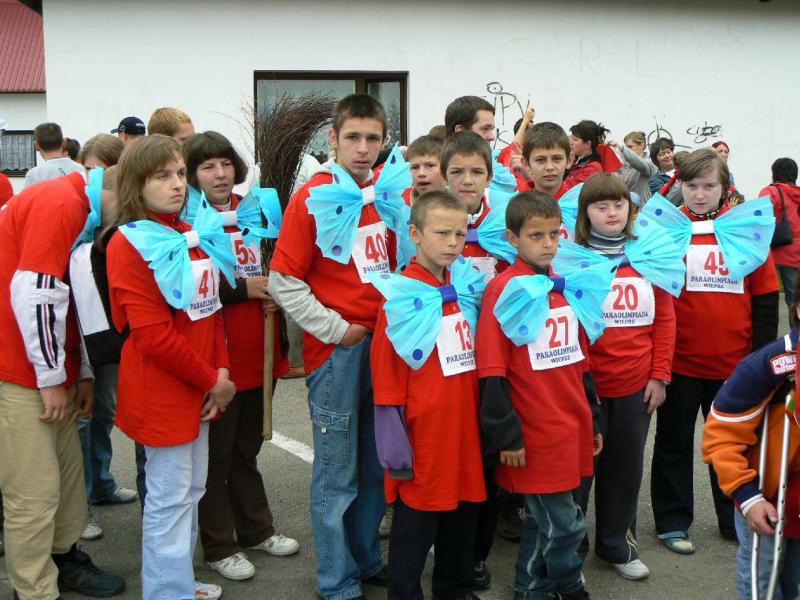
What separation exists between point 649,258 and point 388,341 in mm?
1367

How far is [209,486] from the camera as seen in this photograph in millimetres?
4148

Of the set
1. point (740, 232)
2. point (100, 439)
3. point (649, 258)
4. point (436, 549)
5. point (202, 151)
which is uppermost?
point (202, 151)

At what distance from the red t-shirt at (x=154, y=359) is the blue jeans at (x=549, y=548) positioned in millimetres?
1436

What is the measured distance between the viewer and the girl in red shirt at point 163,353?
339cm

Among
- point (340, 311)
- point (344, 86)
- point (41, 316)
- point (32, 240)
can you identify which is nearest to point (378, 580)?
point (340, 311)

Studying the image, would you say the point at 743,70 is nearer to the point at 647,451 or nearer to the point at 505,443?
the point at 647,451

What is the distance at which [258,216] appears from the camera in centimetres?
423

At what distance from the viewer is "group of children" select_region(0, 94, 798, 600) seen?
3.44 m

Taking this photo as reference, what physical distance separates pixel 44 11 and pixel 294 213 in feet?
26.6

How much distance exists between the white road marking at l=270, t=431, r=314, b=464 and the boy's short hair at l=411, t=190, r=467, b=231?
2.76m

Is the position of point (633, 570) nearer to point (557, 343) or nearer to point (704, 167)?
point (557, 343)

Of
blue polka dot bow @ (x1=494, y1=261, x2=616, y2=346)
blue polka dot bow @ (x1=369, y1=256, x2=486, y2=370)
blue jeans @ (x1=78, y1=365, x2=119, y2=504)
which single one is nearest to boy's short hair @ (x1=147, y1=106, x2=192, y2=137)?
blue jeans @ (x1=78, y1=365, x2=119, y2=504)

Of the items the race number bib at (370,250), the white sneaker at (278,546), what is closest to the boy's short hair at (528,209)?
the race number bib at (370,250)

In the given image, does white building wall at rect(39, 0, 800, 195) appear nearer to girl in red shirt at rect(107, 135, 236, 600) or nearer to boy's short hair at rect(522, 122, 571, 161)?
boy's short hair at rect(522, 122, 571, 161)
